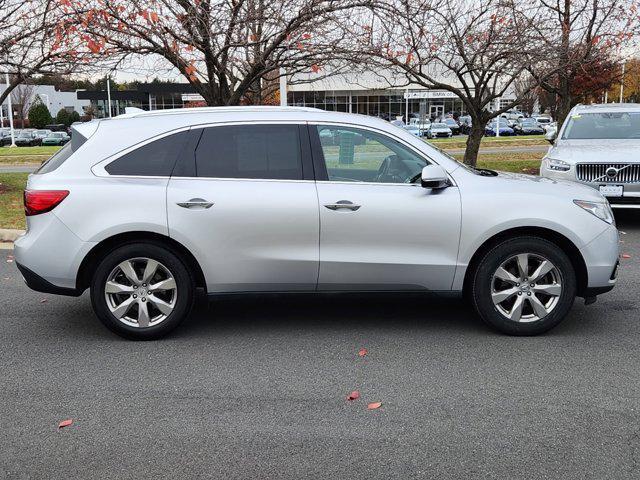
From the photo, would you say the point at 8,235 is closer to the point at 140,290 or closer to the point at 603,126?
the point at 140,290

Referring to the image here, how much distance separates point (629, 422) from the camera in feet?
13.1

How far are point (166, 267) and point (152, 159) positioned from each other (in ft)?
2.80

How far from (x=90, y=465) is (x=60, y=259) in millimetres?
2202

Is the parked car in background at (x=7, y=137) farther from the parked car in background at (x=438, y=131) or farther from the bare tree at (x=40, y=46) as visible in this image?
the bare tree at (x=40, y=46)

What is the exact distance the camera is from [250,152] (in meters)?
5.59

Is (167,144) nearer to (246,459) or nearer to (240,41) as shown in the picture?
(246,459)

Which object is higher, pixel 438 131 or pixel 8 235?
pixel 438 131

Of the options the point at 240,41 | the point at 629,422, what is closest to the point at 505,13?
the point at 240,41

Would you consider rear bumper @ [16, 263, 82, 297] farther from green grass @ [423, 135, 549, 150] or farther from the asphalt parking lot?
green grass @ [423, 135, 549, 150]

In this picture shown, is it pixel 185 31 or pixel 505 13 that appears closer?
pixel 185 31

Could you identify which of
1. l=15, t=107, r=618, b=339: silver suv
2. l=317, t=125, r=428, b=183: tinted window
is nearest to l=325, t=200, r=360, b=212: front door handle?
l=15, t=107, r=618, b=339: silver suv

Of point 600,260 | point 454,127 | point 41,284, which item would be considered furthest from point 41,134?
point 600,260

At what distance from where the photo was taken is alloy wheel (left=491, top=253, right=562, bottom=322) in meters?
5.50

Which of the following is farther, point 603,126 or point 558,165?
point 603,126
